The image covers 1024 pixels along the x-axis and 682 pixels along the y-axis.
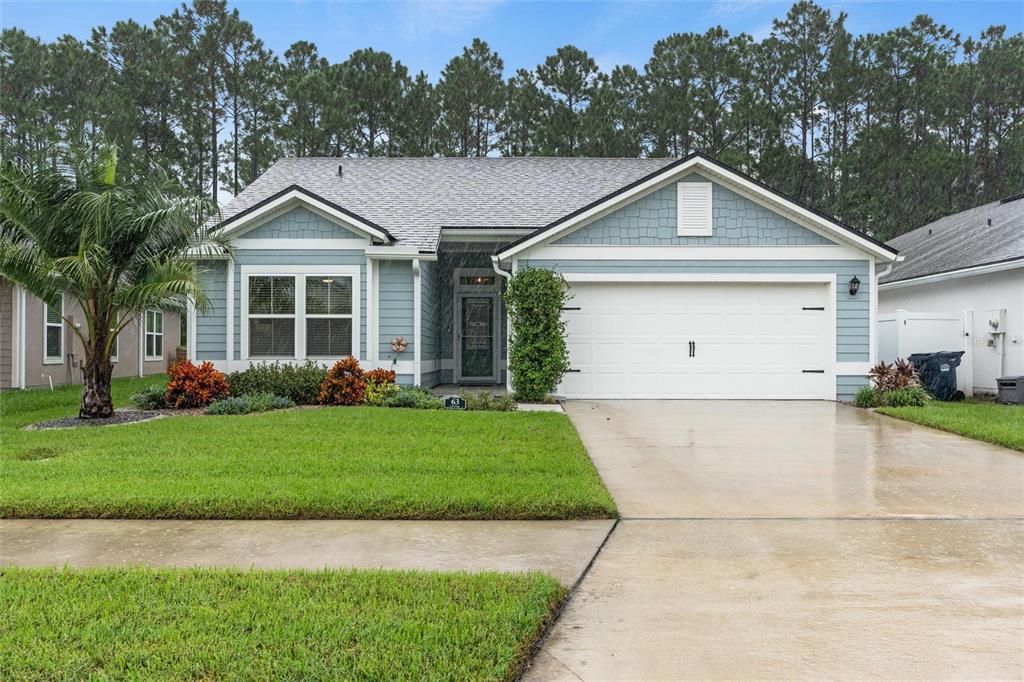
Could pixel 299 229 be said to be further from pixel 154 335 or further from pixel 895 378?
pixel 154 335

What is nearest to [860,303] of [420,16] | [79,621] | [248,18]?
[420,16]

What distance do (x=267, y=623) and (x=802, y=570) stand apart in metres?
2.80

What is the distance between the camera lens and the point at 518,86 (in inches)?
1146

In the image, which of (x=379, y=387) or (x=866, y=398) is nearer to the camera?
(x=379, y=387)

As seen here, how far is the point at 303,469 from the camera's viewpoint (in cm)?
622

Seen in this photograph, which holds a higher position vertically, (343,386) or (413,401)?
(343,386)

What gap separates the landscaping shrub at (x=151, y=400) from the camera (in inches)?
431

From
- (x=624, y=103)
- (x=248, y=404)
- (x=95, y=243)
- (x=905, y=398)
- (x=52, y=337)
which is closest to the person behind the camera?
(x=95, y=243)

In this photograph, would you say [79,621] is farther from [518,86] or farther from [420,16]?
[518,86]

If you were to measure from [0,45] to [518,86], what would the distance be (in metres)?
20.4

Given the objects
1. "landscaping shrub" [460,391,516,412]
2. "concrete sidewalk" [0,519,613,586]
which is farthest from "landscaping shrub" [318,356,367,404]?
"concrete sidewalk" [0,519,613,586]

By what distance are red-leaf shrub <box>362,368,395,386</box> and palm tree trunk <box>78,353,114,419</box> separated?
382 centimetres

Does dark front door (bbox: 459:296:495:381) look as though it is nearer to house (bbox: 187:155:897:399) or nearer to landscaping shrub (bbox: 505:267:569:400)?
house (bbox: 187:155:897:399)

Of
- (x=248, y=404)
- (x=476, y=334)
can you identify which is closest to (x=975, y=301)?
(x=476, y=334)
